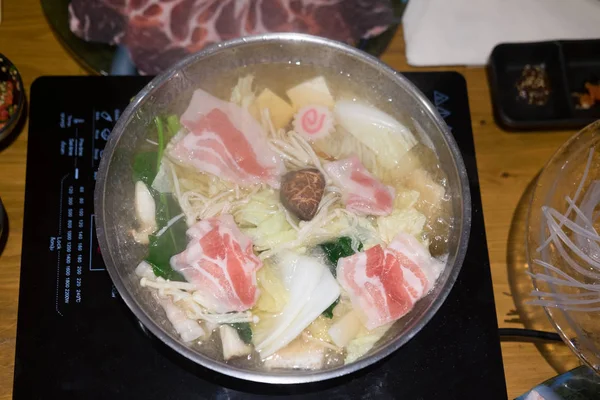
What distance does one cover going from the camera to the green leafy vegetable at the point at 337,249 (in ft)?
4.91

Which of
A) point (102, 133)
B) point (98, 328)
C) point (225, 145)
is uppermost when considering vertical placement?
point (225, 145)

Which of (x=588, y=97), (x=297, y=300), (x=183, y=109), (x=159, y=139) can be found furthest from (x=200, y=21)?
(x=588, y=97)

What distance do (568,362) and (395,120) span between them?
2.81 feet

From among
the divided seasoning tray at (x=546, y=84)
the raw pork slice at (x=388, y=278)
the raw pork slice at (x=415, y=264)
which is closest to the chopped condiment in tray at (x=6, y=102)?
the raw pork slice at (x=388, y=278)

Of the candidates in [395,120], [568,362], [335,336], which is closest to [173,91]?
[395,120]

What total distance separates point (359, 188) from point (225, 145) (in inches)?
15.1

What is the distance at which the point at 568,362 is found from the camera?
5.37 ft

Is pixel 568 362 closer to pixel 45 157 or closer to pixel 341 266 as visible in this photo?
pixel 341 266

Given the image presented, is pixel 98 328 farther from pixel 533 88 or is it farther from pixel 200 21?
pixel 533 88

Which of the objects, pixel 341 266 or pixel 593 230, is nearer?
pixel 341 266

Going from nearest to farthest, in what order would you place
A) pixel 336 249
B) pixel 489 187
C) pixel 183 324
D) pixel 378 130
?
1. pixel 183 324
2. pixel 336 249
3. pixel 378 130
4. pixel 489 187

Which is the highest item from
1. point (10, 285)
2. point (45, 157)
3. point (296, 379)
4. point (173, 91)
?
point (173, 91)

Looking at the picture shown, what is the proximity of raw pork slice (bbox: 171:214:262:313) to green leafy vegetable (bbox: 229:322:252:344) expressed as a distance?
1.6 inches

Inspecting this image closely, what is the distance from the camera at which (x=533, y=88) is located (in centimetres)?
184
